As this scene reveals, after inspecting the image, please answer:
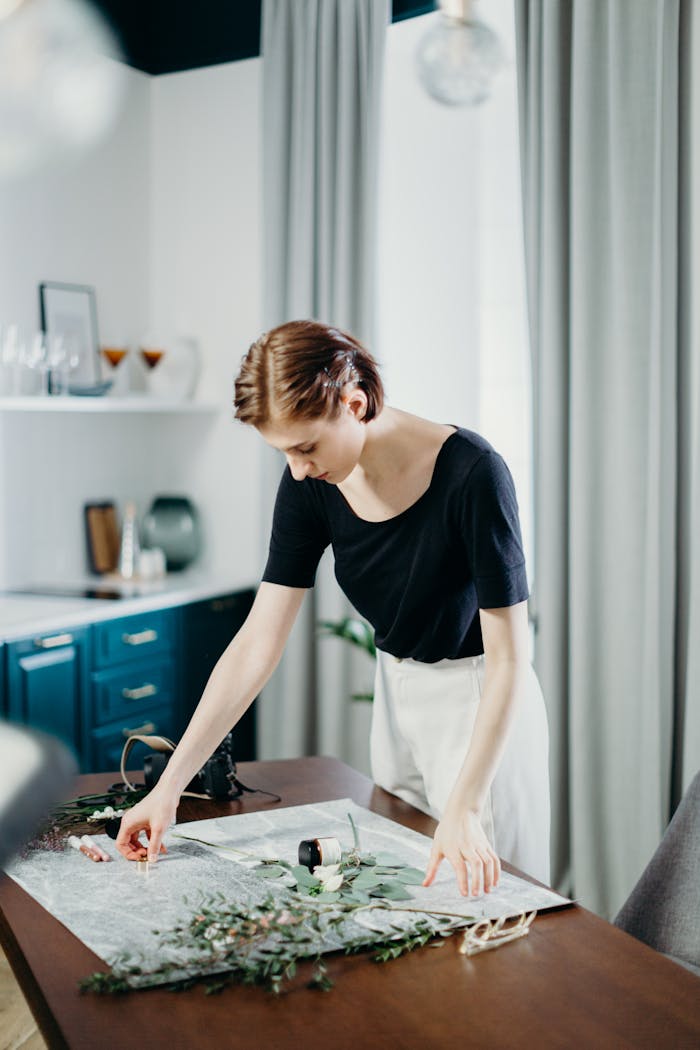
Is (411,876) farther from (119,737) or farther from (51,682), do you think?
(119,737)

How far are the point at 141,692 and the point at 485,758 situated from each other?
2311mm

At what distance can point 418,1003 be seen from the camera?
1231mm

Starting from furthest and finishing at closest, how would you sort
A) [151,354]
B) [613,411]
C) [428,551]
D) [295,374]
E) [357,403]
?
[151,354]
[613,411]
[428,551]
[357,403]
[295,374]

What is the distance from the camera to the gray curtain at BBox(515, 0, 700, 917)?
3.00 m

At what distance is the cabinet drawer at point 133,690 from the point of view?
11.7 ft

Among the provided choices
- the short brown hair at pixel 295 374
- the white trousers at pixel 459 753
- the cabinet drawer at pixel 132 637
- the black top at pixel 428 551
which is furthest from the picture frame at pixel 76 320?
the short brown hair at pixel 295 374

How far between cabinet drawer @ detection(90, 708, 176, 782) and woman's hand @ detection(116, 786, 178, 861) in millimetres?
1906

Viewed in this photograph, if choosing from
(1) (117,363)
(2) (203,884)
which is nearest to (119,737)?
(1) (117,363)

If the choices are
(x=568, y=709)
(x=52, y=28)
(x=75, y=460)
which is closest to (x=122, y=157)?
(x=52, y=28)

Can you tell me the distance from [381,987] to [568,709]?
214 centimetres

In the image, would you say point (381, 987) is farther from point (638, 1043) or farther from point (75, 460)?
point (75, 460)

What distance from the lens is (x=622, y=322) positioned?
10.1 feet

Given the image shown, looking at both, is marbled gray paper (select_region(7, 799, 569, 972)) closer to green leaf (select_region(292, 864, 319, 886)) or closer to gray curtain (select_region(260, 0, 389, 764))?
green leaf (select_region(292, 864, 319, 886))

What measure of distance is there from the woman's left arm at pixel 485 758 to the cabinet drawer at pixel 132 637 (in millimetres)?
2068
